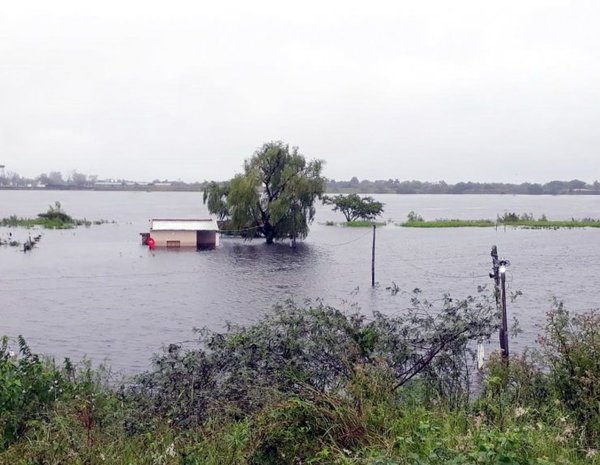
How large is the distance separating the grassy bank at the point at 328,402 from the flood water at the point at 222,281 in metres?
2.01

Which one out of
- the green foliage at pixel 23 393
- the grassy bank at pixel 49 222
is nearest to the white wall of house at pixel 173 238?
the grassy bank at pixel 49 222

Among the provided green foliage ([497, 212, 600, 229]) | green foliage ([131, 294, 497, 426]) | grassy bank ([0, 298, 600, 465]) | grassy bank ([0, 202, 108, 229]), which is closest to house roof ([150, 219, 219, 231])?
grassy bank ([0, 202, 108, 229])

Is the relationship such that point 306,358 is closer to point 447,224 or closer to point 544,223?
point 447,224

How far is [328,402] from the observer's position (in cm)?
511

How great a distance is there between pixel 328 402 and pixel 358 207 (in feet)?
223

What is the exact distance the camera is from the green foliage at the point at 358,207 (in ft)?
236

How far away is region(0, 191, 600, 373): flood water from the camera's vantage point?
20.0 m

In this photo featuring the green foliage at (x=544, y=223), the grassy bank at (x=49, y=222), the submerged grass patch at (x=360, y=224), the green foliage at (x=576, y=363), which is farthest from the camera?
the submerged grass patch at (x=360, y=224)

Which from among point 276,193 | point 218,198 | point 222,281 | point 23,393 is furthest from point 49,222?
point 23,393

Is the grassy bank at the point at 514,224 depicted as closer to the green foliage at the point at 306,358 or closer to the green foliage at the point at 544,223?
the green foliage at the point at 544,223

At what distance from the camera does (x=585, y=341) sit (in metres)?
5.93

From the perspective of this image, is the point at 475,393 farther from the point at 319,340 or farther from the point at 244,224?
the point at 244,224

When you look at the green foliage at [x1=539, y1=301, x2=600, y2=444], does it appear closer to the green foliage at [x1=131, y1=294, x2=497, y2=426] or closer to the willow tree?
the green foliage at [x1=131, y1=294, x2=497, y2=426]

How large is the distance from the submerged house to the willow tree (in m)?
3.23
